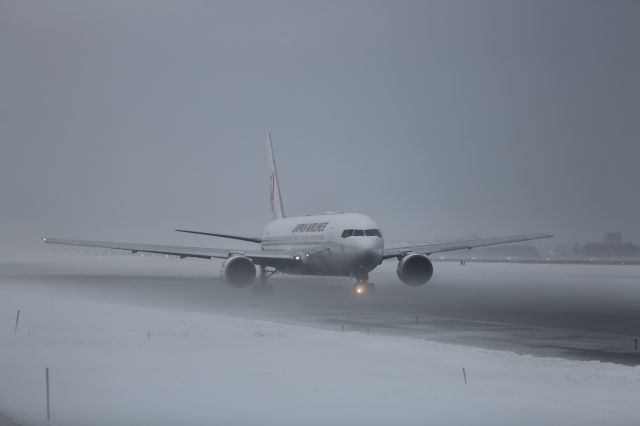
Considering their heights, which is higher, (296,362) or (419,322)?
(419,322)

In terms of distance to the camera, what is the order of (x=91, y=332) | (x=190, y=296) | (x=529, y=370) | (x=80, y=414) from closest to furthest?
(x=80, y=414)
(x=529, y=370)
(x=91, y=332)
(x=190, y=296)

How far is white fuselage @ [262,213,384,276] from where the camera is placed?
4216 centimetres

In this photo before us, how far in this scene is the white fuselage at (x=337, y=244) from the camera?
42.2m

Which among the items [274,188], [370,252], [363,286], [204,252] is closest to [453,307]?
[370,252]

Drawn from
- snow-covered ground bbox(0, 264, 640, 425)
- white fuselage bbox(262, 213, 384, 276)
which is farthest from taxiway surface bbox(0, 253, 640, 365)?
snow-covered ground bbox(0, 264, 640, 425)

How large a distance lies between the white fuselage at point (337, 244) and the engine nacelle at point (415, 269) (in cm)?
138

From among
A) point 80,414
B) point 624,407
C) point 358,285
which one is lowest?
point 624,407

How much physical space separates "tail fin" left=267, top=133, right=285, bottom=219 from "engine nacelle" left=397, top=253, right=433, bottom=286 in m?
18.1

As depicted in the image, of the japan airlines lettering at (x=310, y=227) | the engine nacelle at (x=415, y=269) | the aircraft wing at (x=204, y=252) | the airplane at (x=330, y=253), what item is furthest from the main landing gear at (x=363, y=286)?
the aircraft wing at (x=204, y=252)

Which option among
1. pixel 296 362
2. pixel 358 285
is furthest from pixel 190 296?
pixel 296 362

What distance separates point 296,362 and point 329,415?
18.2 feet

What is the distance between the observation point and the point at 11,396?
14.9 m

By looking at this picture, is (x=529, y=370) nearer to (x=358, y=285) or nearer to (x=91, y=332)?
(x=91, y=332)

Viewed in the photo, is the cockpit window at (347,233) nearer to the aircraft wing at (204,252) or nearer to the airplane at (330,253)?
the airplane at (330,253)
